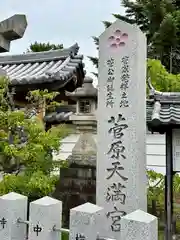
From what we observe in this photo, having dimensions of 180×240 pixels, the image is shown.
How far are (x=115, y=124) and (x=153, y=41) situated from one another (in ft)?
44.3

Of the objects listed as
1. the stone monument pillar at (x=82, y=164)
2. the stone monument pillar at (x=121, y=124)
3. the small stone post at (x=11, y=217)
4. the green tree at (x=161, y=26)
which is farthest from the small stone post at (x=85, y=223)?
the green tree at (x=161, y=26)

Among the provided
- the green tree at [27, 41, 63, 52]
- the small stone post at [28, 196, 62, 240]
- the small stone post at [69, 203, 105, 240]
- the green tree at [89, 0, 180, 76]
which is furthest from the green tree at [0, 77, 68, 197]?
the green tree at [27, 41, 63, 52]

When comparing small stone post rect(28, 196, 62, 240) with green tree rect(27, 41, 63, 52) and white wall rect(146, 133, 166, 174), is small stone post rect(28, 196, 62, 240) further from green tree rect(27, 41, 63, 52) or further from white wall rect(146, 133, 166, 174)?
green tree rect(27, 41, 63, 52)

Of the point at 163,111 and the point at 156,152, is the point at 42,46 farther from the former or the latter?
the point at 163,111

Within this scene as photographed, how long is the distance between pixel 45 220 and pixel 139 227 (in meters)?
1.01

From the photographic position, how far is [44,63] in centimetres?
1097

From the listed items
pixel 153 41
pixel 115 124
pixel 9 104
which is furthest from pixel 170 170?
pixel 153 41

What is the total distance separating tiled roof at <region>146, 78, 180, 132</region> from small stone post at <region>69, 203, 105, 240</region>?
2.16 meters

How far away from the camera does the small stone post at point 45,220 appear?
3158 mm

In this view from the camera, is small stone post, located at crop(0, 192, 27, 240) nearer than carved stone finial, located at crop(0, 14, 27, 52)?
No

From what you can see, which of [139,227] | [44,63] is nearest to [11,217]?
[139,227]

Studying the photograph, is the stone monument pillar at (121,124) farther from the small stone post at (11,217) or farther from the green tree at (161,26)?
the green tree at (161,26)

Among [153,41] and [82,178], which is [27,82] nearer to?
[82,178]

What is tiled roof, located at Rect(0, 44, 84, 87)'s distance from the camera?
9.49 meters
